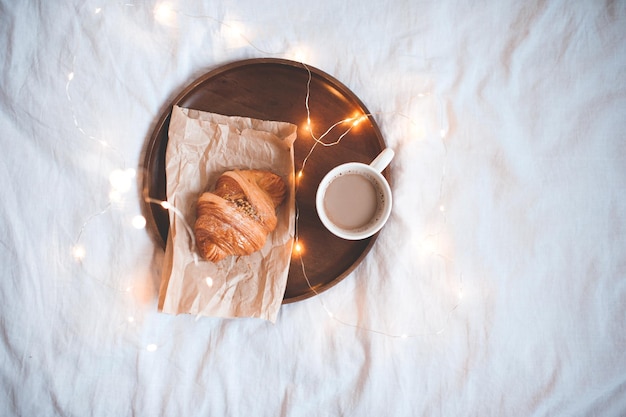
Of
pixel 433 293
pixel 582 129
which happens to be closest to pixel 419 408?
pixel 433 293

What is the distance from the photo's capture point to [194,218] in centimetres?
102

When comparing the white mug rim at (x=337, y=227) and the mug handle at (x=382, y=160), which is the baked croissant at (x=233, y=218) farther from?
the mug handle at (x=382, y=160)

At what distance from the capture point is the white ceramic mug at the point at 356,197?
97cm

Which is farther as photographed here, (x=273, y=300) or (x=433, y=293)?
(x=433, y=293)

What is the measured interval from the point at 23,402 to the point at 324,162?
916 mm

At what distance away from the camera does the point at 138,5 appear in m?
1.13

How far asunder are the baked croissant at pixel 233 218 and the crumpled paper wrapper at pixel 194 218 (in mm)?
49

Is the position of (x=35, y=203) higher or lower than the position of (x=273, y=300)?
higher

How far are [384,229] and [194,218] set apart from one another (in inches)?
18.2

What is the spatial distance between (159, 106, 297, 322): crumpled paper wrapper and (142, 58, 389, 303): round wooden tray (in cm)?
3

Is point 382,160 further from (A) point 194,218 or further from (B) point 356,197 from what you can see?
(A) point 194,218

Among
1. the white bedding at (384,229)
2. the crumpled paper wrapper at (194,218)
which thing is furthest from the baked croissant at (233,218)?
the white bedding at (384,229)

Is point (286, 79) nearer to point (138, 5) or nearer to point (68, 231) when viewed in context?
point (138, 5)

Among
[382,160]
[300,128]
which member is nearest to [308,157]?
[300,128]
